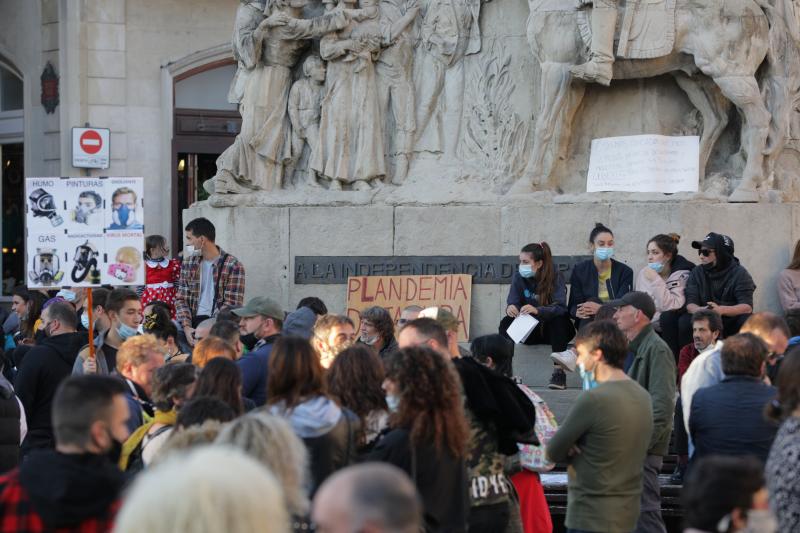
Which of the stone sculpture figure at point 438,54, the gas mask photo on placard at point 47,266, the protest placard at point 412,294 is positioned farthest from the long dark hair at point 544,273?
the gas mask photo on placard at point 47,266

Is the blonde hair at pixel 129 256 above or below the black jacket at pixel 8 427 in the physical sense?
above

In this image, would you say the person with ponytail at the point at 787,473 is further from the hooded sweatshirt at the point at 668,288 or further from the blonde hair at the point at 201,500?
the hooded sweatshirt at the point at 668,288

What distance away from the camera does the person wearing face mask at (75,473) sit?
489 centimetres

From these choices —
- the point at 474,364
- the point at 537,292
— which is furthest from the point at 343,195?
the point at 474,364

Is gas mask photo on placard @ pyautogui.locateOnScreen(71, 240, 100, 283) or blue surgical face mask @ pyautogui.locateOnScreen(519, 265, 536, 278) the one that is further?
blue surgical face mask @ pyautogui.locateOnScreen(519, 265, 536, 278)

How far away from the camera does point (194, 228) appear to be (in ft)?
44.4

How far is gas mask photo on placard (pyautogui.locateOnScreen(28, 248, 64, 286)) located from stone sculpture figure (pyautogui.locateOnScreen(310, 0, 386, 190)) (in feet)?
16.7

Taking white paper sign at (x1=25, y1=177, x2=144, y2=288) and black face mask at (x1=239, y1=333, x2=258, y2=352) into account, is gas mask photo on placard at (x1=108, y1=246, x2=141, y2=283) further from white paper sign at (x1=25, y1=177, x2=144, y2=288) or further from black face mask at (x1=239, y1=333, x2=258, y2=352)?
black face mask at (x1=239, y1=333, x2=258, y2=352)

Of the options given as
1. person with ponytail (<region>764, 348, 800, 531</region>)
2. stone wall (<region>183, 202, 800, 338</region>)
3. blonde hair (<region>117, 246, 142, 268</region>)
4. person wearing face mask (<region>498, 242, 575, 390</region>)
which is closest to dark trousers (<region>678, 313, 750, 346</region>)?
person wearing face mask (<region>498, 242, 575, 390</region>)

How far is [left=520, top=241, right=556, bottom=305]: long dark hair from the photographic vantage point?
1277cm

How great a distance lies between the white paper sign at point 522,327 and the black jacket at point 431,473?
6.33 m

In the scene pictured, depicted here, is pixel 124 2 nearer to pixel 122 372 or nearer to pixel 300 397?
pixel 122 372

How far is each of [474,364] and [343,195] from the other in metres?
8.00

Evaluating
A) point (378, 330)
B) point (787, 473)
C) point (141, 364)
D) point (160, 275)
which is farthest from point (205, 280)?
point (787, 473)
